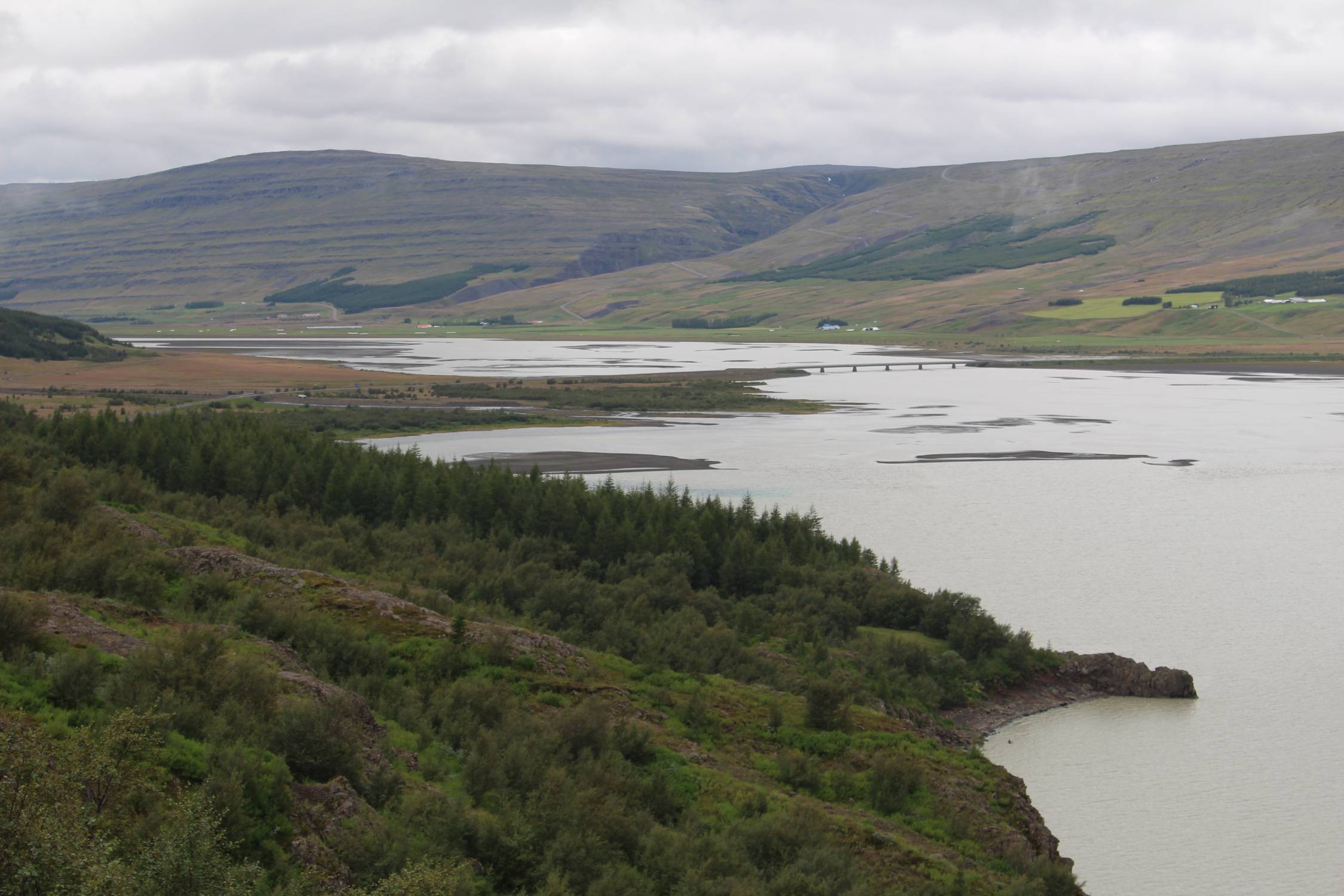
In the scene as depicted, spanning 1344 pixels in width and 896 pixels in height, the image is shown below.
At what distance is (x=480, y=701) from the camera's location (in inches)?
774

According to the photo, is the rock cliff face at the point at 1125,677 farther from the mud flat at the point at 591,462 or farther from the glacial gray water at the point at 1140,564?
the mud flat at the point at 591,462

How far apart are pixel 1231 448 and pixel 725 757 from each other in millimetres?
59470

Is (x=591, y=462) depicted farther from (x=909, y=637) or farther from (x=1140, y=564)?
(x=909, y=637)

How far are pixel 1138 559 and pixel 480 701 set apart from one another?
3047cm

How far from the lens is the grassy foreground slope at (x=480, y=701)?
12812 millimetres

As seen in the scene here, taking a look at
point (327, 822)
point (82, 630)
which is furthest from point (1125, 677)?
point (82, 630)

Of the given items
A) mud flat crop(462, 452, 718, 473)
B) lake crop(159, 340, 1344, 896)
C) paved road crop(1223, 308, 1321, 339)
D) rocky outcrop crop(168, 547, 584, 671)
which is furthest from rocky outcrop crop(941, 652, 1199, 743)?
paved road crop(1223, 308, 1321, 339)

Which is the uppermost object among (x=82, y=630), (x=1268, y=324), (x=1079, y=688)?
(x=1268, y=324)

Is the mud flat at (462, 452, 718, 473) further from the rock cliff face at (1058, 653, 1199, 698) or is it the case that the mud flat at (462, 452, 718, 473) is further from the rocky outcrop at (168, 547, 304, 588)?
the rocky outcrop at (168, 547, 304, 588)

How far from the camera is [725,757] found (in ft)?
69.2

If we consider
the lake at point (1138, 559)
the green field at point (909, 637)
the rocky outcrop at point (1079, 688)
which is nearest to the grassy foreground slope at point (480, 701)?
the green field at point (909, 637)

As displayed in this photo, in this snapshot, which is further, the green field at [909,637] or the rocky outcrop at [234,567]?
the green field at [909,637]

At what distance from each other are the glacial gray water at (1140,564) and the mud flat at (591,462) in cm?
142

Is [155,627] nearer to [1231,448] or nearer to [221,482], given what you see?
[221,482]
